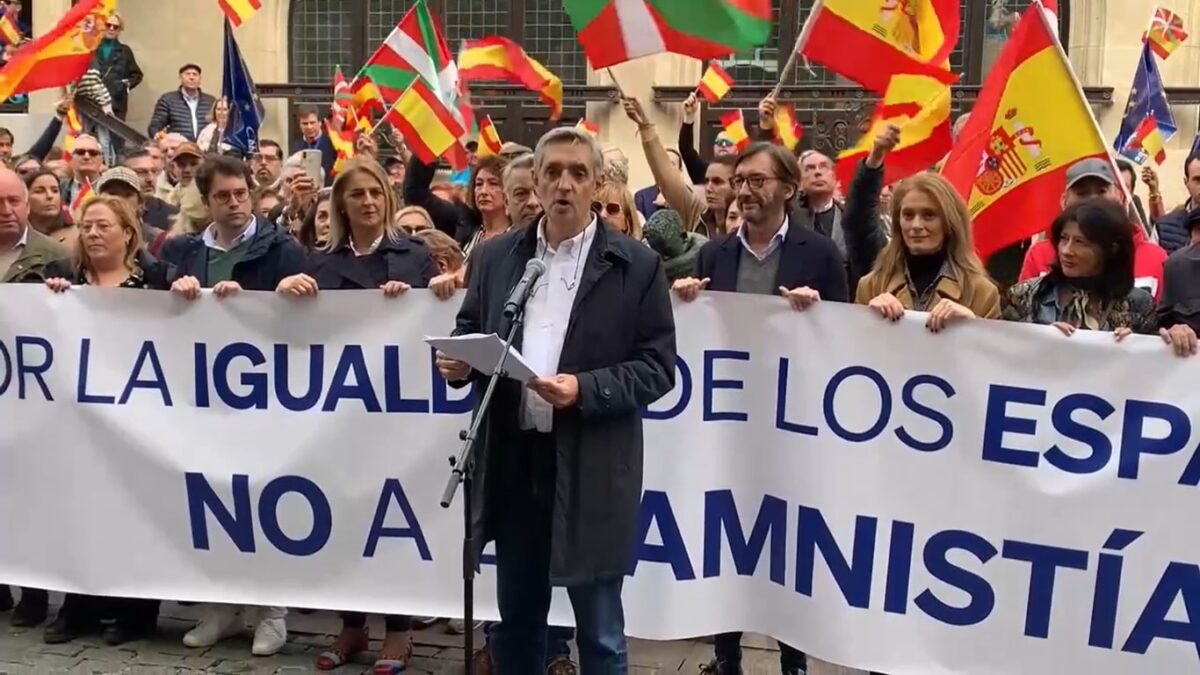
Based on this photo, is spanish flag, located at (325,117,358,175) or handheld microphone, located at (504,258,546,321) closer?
handheld microphone, located at (504,258,546,321)

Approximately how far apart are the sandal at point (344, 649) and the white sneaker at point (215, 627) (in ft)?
1.59

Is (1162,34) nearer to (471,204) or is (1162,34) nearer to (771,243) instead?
(471,204)

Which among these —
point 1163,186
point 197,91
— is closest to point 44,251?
point 197,91

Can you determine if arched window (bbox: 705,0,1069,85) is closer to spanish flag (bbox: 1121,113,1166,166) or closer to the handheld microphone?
spanish flag (bbox: 1121,113,1166,166)

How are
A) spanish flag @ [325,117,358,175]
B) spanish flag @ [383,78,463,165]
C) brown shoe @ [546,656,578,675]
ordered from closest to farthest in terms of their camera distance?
brown shoe @ [546,656,578,675] < spanish flag @ [383,78,463,165] < spanish flag @ [325,117,358,175]

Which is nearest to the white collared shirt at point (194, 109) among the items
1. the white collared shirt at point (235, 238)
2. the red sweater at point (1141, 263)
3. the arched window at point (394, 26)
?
the arched window at point (394, 26)

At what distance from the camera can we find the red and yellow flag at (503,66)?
33.9 feet

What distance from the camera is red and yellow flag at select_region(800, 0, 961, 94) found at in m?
5.68

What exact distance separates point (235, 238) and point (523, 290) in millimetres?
2253

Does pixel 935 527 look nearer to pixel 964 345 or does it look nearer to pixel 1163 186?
pixel 964 345

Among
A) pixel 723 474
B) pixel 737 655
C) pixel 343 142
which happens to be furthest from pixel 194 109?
pixel 737 655

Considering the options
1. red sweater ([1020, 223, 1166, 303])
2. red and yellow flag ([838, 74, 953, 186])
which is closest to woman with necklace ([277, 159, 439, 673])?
red and yellow flag ([838, 74, 953, 186])

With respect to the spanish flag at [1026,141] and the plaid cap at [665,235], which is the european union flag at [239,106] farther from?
the spanish flag at [1026,141]

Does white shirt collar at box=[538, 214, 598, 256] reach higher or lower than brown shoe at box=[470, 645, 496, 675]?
higher
